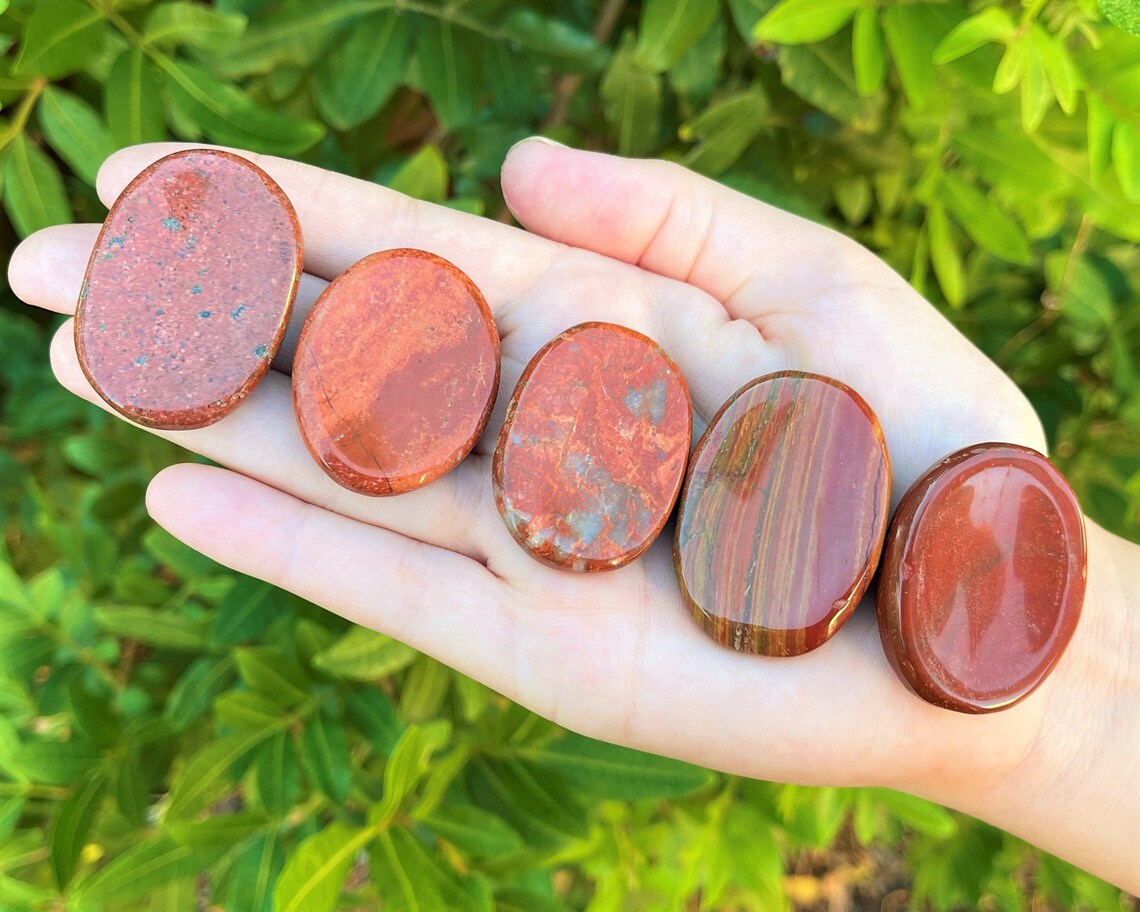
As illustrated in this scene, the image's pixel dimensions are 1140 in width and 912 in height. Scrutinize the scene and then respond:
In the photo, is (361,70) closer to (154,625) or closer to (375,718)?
(154,625)

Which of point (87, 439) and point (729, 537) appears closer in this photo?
point (729, 537)

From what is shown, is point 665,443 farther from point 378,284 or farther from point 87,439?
point 87,439

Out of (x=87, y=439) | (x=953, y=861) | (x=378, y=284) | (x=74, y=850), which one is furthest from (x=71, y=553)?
(x=953, y=861)

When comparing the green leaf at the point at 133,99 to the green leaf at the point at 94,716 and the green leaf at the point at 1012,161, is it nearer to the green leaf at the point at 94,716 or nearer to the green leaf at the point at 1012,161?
the green leaf at the point at 94,716

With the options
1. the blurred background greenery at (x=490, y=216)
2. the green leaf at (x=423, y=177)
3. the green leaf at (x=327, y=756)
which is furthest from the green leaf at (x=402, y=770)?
the green leaf at (x=423, y=177)

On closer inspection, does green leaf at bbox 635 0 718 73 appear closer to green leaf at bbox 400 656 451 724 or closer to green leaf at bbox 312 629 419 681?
green leaf at bbox 312 629 419 681

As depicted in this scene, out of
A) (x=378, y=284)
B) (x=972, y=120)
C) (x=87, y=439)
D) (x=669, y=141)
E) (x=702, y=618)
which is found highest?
(x=972, y=120)

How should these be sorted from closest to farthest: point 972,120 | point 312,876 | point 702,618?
1. point 312,876
2. point 702,618
3. point 972,120
